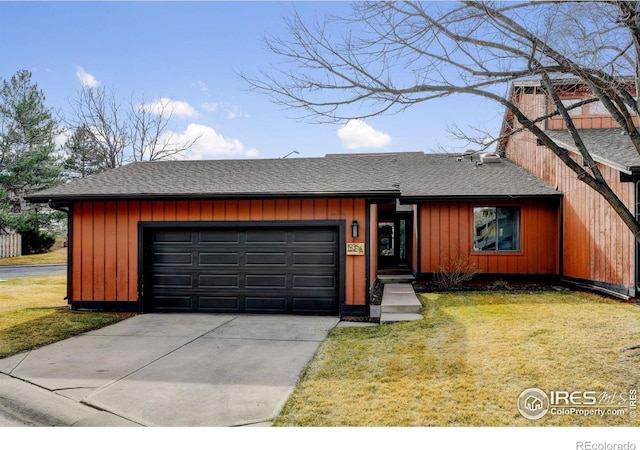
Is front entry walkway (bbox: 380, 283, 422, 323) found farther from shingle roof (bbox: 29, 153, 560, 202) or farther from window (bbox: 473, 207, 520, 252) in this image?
window (bbox: 473, 207, 520, 252)

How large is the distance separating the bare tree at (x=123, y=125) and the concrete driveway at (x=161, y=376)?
51.4 feet

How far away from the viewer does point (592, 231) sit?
370 inches

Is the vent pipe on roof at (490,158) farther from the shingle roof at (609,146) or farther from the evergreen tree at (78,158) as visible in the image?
the evergreen tree at (78,158)

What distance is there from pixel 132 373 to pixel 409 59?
475 centimetres

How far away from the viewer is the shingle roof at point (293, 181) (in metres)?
8.07

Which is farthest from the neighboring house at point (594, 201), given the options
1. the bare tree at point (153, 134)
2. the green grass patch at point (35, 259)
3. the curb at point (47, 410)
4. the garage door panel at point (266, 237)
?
the green grass patch at point (35, 259)

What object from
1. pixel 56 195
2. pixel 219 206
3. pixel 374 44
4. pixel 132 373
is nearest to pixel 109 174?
pixel 56 195

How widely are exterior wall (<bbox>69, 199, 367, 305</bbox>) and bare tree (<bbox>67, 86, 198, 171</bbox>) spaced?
41.5ft

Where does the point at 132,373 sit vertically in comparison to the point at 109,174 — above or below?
below

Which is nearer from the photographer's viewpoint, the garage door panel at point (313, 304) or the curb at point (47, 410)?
the curb at point (47, 410)

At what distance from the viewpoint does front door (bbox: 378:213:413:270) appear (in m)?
15.1

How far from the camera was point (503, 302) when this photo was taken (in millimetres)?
8305

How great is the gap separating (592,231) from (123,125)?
65.5 ft

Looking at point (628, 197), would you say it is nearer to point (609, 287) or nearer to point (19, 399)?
point (609, 287)
